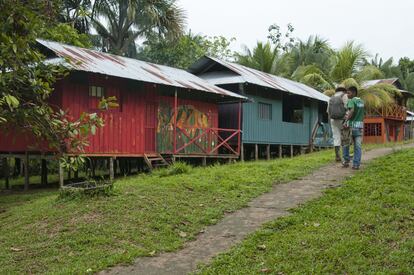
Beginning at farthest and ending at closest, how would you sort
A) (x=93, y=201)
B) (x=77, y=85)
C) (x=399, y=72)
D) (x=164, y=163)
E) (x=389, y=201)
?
(x=399, y=72)
(x=164, y=163)
(x=77, y=85)
(x=93, y=201)
(x=389, y=201)

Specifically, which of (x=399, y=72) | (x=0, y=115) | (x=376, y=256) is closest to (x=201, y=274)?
(x=376, y=256)

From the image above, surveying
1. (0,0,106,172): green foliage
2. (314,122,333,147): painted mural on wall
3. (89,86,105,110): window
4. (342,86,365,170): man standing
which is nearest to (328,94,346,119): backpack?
(342,86,365,170): man standing

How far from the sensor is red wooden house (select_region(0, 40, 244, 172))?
13.1 m

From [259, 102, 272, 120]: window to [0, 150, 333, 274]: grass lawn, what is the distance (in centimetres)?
920

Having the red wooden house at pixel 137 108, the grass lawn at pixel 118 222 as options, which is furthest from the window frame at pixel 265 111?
the grass lawn at pixel 118 222

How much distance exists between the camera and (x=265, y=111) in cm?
2031

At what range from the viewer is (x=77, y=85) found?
13188 millimetres

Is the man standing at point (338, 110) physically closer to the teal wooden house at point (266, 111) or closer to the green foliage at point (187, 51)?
the teal wooden house at point (266, 111)

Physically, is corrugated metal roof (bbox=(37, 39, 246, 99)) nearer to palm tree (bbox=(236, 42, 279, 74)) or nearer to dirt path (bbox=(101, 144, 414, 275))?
dirt path (bbox=(101, 144, 414, 275))

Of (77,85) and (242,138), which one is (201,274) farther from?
(242,138)

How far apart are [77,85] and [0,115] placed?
9.20 meters

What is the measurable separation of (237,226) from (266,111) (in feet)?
44.6

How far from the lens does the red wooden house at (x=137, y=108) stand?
515 inches

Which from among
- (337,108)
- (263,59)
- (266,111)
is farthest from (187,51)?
(337,108)
